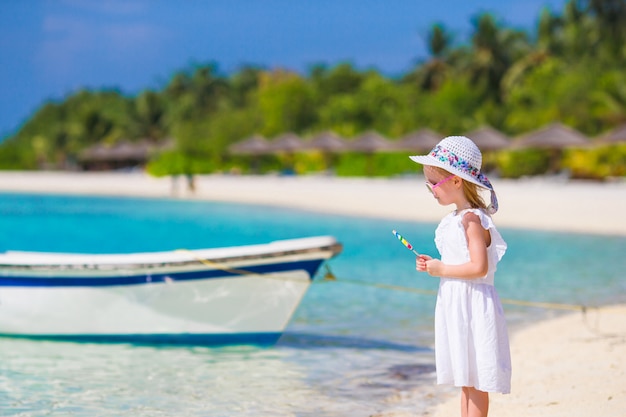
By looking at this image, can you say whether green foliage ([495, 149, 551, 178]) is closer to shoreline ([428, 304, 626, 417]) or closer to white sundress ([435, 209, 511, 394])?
shoreline ([428, 304, 626, 417])

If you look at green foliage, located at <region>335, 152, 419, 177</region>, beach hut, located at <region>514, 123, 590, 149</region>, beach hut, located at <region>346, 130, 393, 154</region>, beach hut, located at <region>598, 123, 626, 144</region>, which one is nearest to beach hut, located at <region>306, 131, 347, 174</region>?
beach hut, located at <region>346, 130, 393, 154</region>

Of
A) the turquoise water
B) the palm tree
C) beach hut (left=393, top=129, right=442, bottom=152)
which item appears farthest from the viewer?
the palm tree

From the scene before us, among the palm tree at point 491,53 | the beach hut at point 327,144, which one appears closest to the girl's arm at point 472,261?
the beach hut at point 327,144

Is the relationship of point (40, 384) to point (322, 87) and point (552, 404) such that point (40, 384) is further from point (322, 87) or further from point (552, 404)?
point (322, 87)

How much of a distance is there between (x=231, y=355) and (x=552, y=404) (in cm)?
317

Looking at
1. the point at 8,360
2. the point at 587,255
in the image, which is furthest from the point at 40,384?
the point at 587,255

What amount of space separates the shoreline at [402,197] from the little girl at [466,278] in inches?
699

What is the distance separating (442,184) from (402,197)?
2620 centimetres

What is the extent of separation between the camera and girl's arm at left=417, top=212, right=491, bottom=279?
146 inches

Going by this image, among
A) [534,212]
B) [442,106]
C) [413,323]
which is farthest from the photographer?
[442,106]

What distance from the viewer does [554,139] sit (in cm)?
3650

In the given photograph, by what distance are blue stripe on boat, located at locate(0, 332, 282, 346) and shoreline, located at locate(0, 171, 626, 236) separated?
1447cm

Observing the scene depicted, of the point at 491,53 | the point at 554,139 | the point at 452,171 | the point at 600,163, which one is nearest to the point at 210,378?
the point at 452,171

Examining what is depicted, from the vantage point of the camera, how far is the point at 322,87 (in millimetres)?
72188
